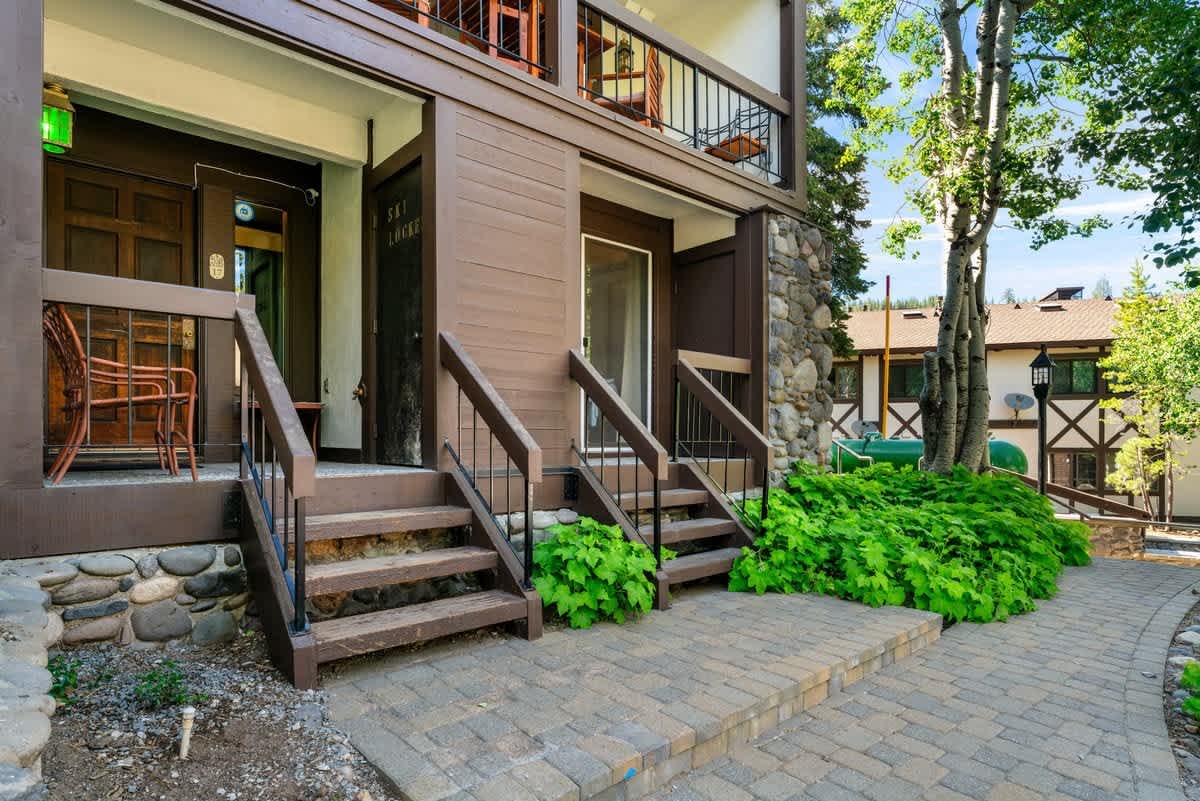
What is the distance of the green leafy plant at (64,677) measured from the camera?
2.14m

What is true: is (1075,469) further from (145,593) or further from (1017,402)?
(145,593)

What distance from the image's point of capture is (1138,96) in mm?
4668

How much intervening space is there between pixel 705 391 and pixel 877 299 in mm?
28631

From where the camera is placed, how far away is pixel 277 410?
261 cm

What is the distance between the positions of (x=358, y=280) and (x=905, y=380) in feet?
50.2

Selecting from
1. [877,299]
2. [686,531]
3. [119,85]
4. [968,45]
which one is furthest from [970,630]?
[877,299]

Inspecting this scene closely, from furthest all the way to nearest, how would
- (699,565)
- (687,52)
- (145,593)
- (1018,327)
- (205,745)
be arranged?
(1018,327) → (687,52) → (699,565) → (145,593) → (205,745)

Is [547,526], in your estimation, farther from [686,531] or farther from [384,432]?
[384,432]

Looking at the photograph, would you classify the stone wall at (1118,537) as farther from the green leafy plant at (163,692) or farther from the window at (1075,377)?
the green leafy plant at (163,692)

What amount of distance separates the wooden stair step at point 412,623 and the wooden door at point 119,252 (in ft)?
7.38

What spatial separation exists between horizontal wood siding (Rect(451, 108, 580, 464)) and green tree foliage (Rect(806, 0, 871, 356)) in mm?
6222

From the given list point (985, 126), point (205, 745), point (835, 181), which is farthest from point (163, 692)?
point (835, 181)

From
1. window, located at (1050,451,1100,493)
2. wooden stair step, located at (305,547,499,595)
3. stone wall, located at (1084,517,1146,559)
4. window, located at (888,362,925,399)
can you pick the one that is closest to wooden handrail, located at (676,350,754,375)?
wooden stair step, located at (305,547,499,595)

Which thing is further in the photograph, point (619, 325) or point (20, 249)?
point (619, 325)
